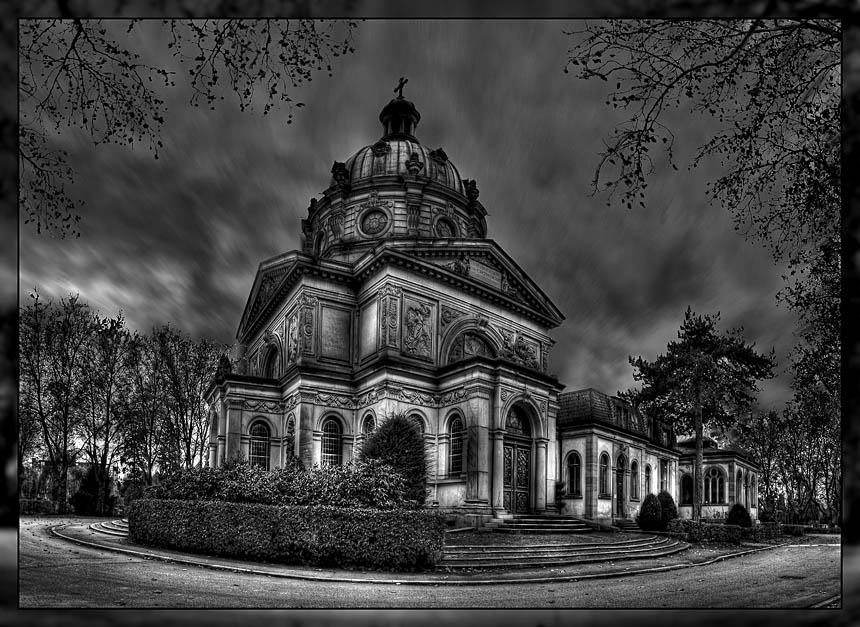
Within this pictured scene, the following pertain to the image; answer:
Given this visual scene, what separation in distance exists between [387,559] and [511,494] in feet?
43.7

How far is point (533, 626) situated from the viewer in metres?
5.17

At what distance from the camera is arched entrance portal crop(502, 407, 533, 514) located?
25.7 metres

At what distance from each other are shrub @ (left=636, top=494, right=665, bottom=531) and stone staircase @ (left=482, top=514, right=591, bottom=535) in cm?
438

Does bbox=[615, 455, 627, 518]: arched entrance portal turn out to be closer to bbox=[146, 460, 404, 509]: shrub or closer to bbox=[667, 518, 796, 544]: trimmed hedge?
bbox=[667, 518, 796, 544]: trimmed hedge

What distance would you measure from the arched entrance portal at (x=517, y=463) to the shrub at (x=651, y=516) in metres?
5.52

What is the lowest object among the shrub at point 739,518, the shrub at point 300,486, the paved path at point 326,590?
the shrub at point 739,518

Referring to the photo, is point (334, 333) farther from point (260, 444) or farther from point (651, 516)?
point (651, 516)

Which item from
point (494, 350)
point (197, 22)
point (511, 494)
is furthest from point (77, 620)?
point (494, 350)

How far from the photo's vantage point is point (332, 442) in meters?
27.2

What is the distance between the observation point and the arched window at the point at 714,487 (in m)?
43.8

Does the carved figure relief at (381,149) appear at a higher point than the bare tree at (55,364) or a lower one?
higher

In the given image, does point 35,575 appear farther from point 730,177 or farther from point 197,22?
point 730,177

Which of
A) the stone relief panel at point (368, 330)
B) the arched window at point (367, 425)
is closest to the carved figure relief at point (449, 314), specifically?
the stone relief panel at point (368, 330)

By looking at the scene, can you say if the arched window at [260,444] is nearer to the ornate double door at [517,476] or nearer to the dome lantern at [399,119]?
the ornate double door at [517,476]
